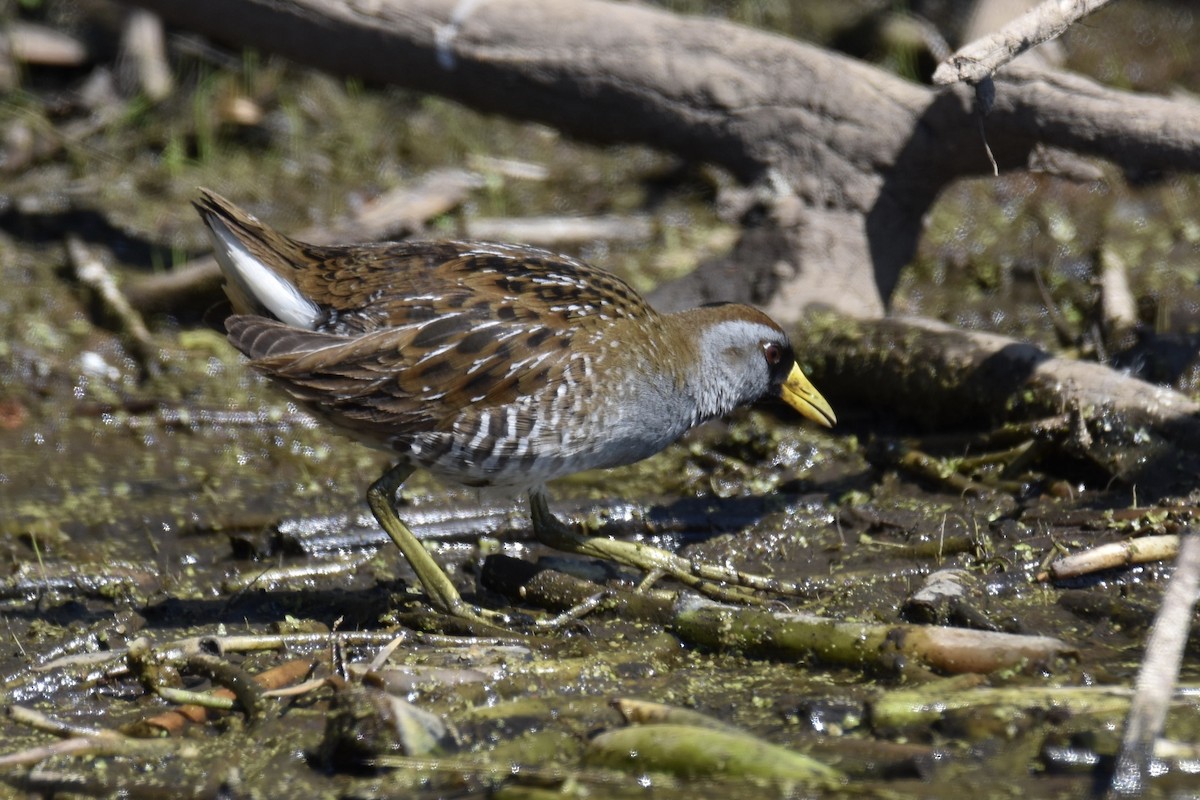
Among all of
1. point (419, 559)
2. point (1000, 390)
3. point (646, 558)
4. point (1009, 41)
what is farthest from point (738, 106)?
point (419, 559)

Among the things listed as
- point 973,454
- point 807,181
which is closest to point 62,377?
point 807,181

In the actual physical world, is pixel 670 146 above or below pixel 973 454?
above

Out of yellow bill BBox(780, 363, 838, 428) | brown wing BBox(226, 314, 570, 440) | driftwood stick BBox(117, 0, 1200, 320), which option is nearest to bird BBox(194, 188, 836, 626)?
brown wing BBox(226, 314, 570, 440)

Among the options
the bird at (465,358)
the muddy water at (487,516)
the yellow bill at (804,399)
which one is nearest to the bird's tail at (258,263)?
the bird at (465,358)

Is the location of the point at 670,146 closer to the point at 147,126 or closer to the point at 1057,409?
the point at 1057,409

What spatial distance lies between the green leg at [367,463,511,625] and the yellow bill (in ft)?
4.50

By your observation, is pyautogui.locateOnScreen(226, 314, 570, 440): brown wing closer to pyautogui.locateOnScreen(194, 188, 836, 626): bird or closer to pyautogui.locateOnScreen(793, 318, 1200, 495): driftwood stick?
pyautogui.locateOnScreen(194, 188, 836, 626): bird

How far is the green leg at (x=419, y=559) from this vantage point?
4.52 meters

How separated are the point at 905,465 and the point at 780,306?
1166mm

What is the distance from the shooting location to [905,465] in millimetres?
5527

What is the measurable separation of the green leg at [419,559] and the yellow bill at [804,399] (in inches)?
54.0

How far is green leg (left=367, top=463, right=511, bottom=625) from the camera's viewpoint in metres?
4.52

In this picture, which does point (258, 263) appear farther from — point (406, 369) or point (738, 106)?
point (738, 106)

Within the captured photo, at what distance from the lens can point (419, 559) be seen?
4.62 m
